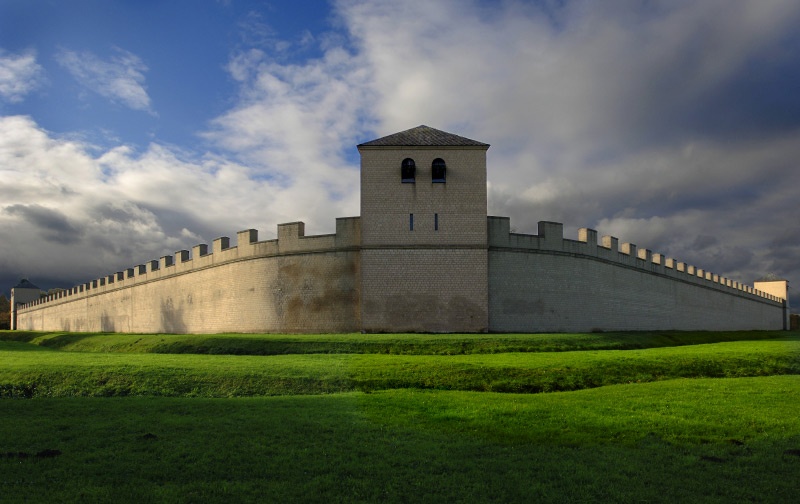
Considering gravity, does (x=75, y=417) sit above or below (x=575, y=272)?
below

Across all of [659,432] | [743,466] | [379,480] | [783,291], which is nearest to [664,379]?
[659,432]

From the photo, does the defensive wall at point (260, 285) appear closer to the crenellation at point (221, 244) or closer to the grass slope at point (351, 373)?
the crenellation at point (221, 244)

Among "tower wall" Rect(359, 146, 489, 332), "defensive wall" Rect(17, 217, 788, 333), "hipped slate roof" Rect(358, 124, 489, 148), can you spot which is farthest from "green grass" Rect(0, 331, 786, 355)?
"hipped slate roof" Rect(358, 124, 489, 148)

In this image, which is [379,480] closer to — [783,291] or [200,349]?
[200,349]

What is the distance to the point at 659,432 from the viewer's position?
1079 centimetres

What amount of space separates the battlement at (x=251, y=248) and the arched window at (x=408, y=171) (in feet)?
12.0

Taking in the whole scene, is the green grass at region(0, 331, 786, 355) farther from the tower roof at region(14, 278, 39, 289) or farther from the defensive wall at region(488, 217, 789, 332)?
the tower roof at region(14, 278, 39, 289)

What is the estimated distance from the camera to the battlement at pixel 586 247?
1331 inches

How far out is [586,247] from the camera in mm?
37156

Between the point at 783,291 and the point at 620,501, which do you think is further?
the point at 783,291

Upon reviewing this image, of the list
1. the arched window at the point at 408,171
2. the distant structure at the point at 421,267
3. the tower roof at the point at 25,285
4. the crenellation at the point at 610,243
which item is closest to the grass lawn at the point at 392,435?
the distant structure at the point at 421,267

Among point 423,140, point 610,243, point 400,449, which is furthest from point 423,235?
point 400,449

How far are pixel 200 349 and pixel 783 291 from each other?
87988 millimetres

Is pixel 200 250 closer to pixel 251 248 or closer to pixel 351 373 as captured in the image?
pixel 251 248
